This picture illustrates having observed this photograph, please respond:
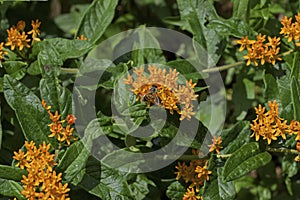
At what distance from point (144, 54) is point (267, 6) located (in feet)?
2.56

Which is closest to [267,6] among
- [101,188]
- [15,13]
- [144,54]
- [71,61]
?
[144,54]

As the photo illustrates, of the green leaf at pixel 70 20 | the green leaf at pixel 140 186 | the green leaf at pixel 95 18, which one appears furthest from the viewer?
the green leaf at pixel 70 20

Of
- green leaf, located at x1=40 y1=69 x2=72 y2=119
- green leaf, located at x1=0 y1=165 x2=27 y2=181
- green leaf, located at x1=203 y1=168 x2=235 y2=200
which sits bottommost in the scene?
green leaf, located at x1=203 y1=168 x2=235 y2=200

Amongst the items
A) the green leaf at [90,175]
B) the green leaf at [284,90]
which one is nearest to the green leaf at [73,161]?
the green leaf at [90,175]

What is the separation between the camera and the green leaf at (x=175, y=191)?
9.48 ft

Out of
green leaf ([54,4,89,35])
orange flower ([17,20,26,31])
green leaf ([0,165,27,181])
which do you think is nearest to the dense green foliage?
green leaf ([0,165,27,181])

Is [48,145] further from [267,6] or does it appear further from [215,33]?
[267,6]

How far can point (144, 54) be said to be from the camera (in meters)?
3.33

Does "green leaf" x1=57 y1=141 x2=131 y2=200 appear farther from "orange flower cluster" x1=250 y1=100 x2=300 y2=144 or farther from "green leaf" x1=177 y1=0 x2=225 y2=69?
"green leaf" x1=177 y1=0 x2=225 y2=69

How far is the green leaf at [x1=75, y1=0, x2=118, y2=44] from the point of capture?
3.27 meters

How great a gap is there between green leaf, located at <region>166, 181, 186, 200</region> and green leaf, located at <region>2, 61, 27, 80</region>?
1.00 metres

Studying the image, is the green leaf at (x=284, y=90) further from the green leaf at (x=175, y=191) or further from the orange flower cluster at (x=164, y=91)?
the green leaf at (x=175, y=191)

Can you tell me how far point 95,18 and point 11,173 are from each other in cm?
116

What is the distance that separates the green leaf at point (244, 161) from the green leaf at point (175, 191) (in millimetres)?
372
